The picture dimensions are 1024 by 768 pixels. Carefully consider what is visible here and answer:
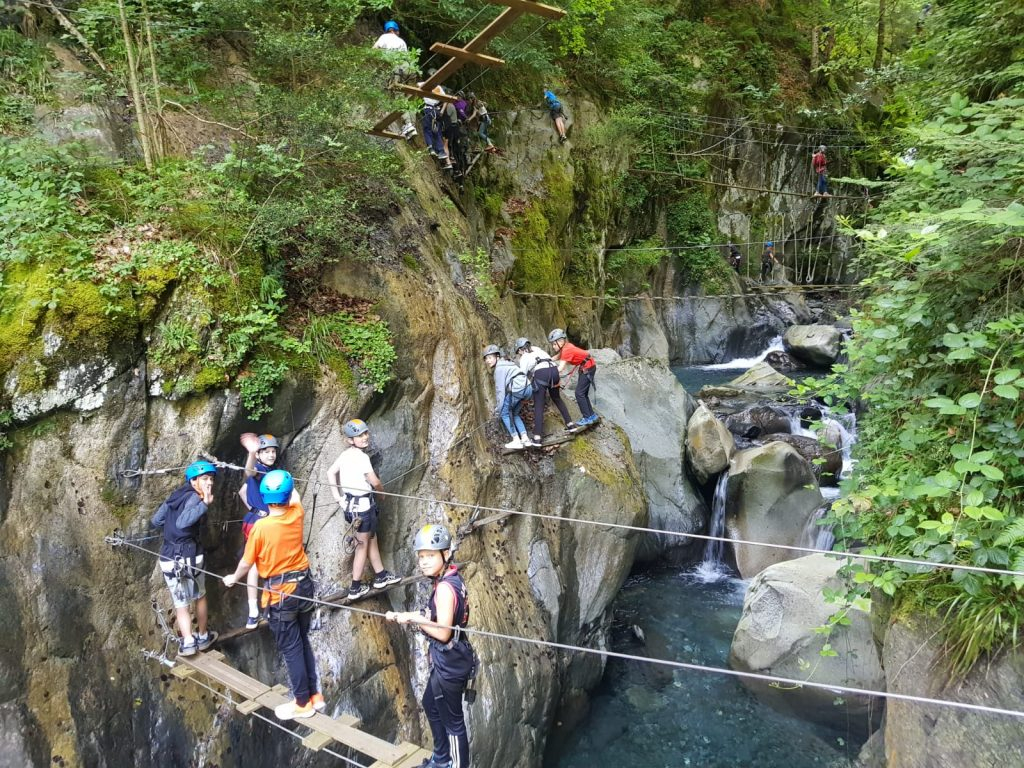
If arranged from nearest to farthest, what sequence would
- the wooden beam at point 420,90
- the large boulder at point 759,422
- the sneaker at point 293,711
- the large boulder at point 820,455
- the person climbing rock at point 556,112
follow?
the sneaker at point 293,711 → the wooden beam at point 420,90 → the large boulder at point 820,455 → the large boulder at point 759,422 → the person climbing rock at point 556,112

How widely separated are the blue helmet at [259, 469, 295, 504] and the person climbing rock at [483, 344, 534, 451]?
4042 mm

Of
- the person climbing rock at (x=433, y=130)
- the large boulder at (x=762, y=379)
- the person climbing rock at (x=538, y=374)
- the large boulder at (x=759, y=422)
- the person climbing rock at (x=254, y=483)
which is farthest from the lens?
the large boulder at (x=762, y=379)

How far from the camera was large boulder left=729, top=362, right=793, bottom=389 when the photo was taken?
17.9m

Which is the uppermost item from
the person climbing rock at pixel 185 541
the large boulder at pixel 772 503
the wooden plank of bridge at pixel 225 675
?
the person climbing rock at pixel 185 541

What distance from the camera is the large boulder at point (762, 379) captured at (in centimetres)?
1794

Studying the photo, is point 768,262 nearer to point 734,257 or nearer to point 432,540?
point 734,257

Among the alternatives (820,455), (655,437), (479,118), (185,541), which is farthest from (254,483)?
(820,455)

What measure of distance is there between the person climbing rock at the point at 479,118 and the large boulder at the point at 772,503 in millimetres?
9007

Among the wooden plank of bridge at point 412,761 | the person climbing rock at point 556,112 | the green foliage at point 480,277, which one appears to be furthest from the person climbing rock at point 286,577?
the person climbing rock at point 556,112

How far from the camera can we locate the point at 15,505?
5094 millimetres

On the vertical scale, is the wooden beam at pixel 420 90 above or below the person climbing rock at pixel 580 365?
above

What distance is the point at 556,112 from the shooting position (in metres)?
15.3

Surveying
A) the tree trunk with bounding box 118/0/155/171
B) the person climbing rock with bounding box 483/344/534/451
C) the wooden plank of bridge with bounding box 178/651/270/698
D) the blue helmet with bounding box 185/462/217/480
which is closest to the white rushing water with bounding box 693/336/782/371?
the person climbing rock with bounding box 483/344/534/451

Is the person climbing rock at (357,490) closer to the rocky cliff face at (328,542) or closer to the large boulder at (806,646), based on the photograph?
the rocky cliff face at (328,542)
